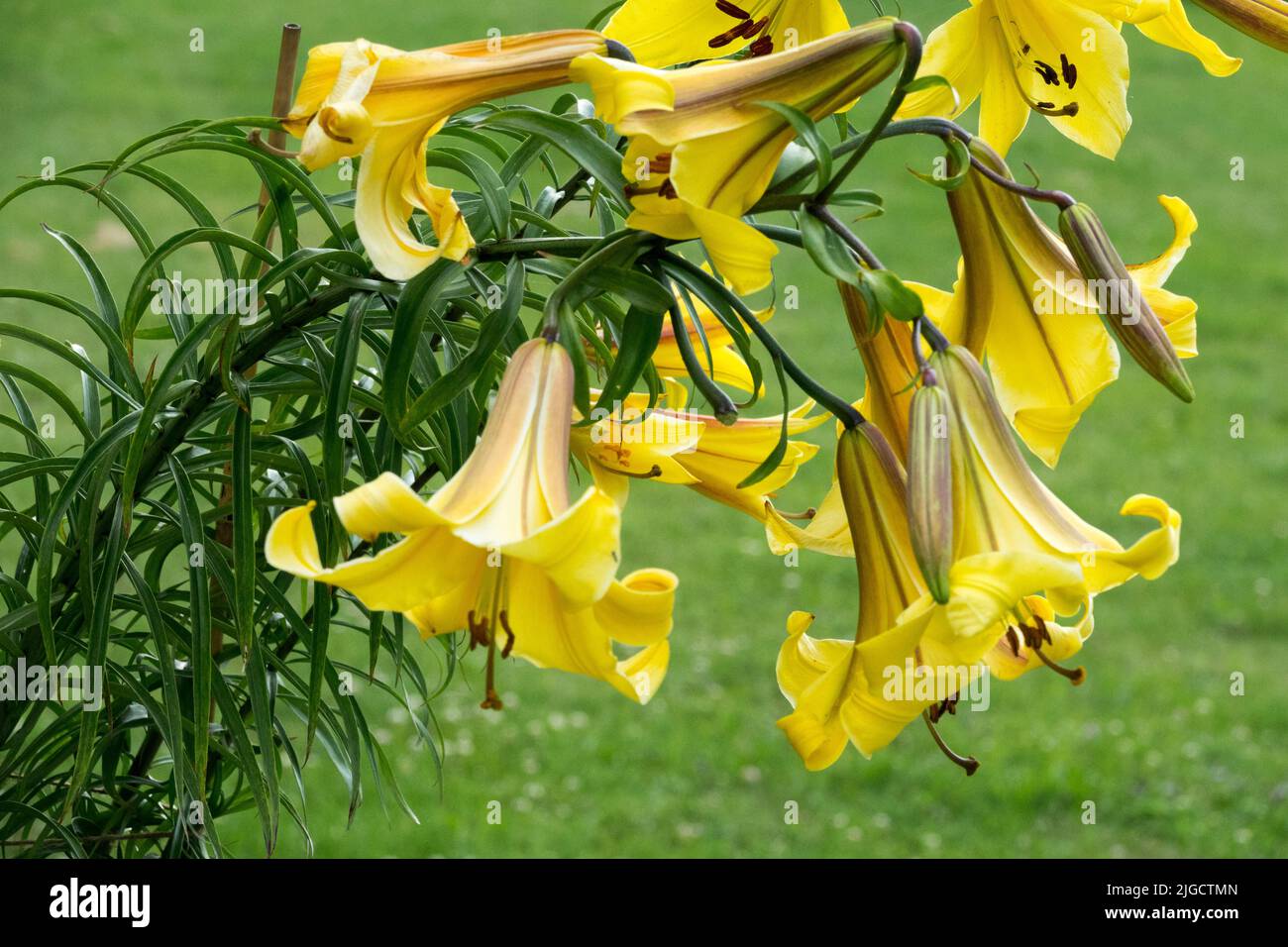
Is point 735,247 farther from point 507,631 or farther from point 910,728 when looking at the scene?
point 910,728

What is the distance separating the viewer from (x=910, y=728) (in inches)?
102

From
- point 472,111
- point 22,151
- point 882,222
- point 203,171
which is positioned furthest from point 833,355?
point 472,111

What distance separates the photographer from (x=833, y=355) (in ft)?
12.3

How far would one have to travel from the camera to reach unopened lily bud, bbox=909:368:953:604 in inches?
21.3

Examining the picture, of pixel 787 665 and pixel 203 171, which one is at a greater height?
pixel 203 171

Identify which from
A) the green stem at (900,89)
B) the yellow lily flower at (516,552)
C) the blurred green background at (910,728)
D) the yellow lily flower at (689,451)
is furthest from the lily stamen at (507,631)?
the blurred green background at (910,728)

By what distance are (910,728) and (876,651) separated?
208 centimetres

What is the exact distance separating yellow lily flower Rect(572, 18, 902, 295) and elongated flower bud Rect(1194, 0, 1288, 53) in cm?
22

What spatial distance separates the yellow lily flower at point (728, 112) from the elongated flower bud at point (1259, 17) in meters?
0.22

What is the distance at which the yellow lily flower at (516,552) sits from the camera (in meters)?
0.52

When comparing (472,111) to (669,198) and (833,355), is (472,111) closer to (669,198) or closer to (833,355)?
(669,198)

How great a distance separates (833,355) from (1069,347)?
3083 mm

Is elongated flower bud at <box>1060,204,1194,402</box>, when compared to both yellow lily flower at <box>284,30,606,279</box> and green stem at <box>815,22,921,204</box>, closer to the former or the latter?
green stem at <box>815,22,921,204</box>

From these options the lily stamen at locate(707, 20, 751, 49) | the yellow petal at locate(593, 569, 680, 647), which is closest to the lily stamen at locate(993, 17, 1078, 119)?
the lily stamen at locate(707, 20, 751, 49)
